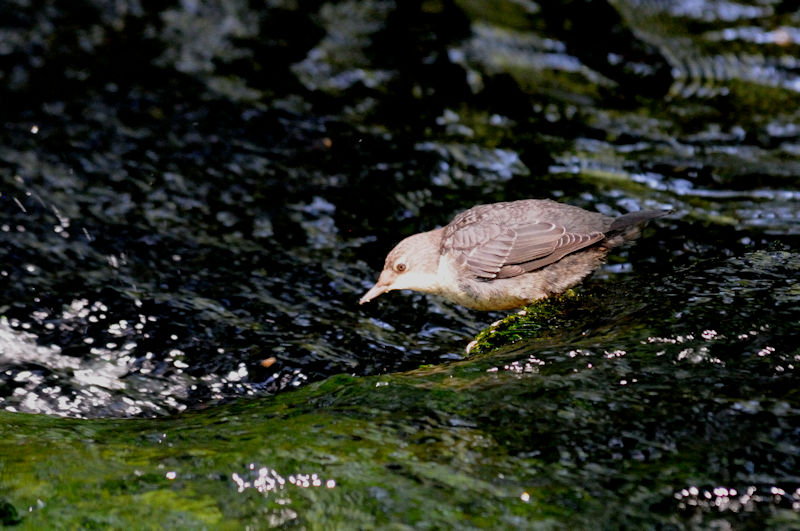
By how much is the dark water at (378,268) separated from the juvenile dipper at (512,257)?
0.23 metres

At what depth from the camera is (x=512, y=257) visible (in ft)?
16.5

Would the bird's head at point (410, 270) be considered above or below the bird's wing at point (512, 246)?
below

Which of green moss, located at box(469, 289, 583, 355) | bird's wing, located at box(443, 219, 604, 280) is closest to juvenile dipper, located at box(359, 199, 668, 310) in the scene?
bird's wing, located at box(443, 219, 604, 280)

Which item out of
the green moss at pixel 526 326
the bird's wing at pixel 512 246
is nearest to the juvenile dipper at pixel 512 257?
the bird's wing at pixel 512 246

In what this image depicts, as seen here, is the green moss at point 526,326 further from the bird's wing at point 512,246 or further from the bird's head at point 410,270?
the bird's head at point 410,270

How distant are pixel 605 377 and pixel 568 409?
11.9 inches

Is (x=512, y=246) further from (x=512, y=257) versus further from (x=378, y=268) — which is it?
(x=378, y=268)

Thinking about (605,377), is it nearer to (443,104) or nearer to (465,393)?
(465,393)

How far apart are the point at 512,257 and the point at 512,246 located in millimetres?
67

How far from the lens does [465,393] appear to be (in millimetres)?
3506

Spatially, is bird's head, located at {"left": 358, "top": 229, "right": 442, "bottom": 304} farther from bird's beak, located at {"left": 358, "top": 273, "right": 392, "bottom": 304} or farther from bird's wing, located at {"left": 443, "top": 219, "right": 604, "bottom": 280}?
bird's wing, located at {"left": 443, "top": 219, "right": 604, "bottom": 280}

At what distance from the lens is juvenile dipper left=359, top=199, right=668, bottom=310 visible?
495 cm

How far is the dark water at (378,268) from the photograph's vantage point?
9.49ft

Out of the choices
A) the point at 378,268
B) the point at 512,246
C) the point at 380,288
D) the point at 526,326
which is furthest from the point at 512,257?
the point at 378,268
